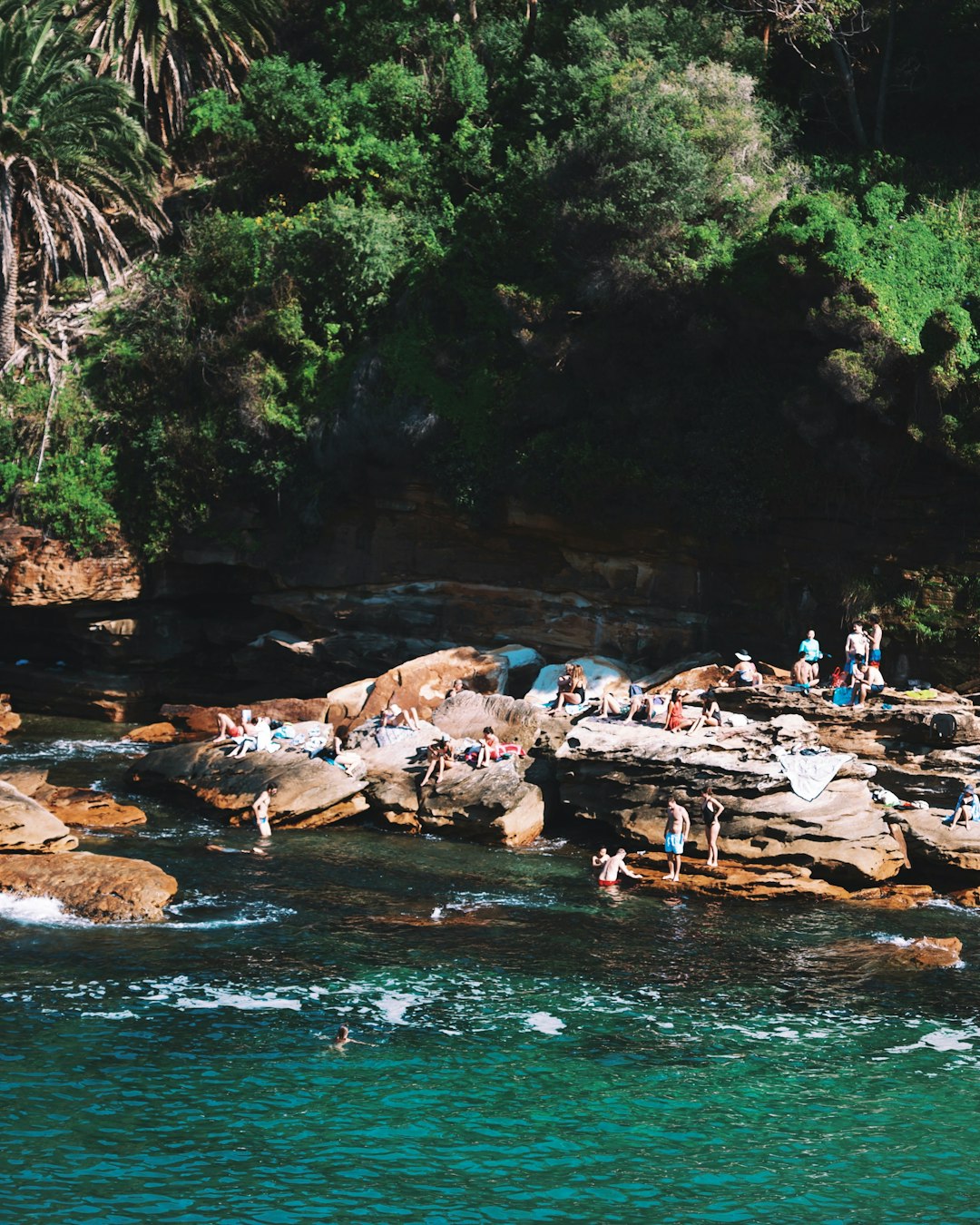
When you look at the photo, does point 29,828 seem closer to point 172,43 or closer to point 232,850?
point 232,850

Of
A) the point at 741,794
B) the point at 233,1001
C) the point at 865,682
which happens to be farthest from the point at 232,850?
the point at 865,682

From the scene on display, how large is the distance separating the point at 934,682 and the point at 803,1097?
13303mm

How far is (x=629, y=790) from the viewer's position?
2166 centimetres

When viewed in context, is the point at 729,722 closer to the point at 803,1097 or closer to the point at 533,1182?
the point at 803,1097

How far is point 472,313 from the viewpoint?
2994 cm

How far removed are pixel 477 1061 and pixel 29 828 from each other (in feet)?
31.7

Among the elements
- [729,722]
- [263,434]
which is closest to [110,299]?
[263,434]

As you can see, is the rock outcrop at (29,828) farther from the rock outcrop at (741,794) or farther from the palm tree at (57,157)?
the palm tree at (57,157)

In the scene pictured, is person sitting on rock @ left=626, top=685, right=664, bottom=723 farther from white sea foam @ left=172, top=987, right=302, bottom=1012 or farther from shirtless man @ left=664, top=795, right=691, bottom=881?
white sea foam @ left=172, top=987, right=302, bottom=1012

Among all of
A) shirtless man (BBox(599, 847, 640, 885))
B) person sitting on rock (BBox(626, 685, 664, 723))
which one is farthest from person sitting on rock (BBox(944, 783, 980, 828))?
person sitting on rock (BBox(626, 685, 664, 723))

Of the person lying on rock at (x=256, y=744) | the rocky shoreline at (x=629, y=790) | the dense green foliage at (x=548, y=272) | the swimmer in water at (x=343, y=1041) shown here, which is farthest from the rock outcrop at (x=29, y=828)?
the dense green foliage at (x=548, y=272)

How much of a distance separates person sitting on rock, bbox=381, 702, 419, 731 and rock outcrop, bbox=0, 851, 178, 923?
24.1 ft

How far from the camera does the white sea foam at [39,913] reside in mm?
17031

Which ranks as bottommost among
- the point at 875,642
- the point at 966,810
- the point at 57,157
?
the point at 966,810
